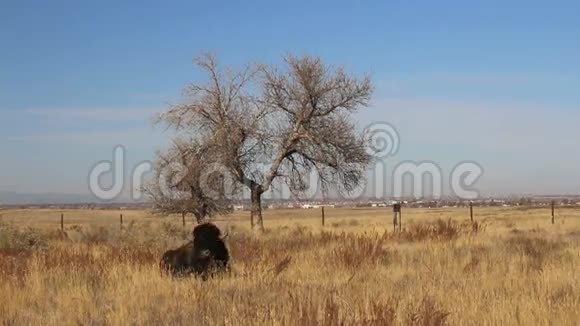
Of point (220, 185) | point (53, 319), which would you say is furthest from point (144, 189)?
point (53, 319)

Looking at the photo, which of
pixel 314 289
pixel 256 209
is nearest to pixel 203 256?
pixel 314 289

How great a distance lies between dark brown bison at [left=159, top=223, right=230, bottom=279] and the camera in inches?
383

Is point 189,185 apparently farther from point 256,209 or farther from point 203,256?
point 203,256

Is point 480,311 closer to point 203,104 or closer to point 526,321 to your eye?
point 526,321

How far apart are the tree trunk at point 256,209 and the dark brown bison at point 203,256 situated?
18.5 m

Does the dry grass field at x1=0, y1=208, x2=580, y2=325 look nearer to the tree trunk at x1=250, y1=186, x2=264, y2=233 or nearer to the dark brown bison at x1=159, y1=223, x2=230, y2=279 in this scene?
the dark brown bison at x1=159, y1=223, x2=230, y2=279

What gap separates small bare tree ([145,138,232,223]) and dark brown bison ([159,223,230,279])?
21.4 m

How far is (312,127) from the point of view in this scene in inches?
1210

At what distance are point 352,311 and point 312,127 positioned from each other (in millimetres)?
24922

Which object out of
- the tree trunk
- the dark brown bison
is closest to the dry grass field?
the dark brown bison

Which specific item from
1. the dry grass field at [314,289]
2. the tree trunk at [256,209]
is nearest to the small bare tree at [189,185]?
the tree trunk at [256,209]

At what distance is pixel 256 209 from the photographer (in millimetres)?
30141

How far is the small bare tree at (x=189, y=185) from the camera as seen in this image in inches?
1281

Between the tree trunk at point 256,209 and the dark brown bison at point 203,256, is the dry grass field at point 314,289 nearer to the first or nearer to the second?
the dark brown bison at point 203,256
